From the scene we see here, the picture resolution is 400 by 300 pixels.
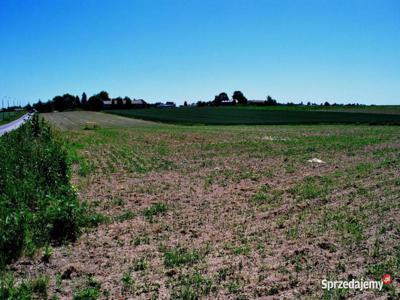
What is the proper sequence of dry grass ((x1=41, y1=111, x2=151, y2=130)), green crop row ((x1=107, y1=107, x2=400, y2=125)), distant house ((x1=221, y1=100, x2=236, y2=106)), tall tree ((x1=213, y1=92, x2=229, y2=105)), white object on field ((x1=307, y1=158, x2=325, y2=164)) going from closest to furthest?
white object on field ((x1=307, y1=158, x2=325, y2=164)) → dry grass ((x1=41, y1=111, x2=151, y2=130)) → green crop row ((x1=107, y1=107, x2=400, y2=125)) → distant house ((x1=221, y1=100, x2=236, y2=106)) → tall tree ((x1=213, y1=92, x2=229, y2=105))

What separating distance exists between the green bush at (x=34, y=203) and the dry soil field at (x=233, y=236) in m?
0.46

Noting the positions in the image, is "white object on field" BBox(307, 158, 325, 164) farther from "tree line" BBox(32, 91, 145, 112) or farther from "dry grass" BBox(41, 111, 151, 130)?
"tree line" BBox(32, 91, 145, 112)

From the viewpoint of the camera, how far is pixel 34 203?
9.16 meters

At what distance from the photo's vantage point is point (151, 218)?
8734mm

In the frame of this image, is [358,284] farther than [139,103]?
No

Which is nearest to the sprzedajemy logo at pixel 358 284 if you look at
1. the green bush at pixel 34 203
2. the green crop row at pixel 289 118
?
the green bush at pixel 34 203

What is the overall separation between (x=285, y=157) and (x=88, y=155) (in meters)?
10.7

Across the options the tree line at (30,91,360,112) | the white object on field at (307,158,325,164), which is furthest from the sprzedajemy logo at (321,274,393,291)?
the tree line at (30,91,360,112)

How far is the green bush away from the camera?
6.77m

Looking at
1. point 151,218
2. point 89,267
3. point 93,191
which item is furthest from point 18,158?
point 89,267

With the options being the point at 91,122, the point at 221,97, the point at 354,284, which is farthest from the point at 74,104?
the point at 354,284

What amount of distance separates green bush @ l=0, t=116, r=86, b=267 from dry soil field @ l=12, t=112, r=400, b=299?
18.2 inches

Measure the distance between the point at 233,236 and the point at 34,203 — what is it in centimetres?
515

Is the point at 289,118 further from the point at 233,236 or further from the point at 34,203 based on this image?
the point at 233,236
